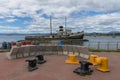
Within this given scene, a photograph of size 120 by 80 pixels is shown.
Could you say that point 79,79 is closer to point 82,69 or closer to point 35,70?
point 82,69

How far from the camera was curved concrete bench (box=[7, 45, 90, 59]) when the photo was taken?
12.7 meters

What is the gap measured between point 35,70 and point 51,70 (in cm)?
83

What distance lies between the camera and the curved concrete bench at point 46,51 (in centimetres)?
1267

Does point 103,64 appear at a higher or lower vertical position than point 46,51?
lower

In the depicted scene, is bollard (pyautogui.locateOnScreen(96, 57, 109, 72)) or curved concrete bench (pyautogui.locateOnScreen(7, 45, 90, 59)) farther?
curved concrete bench (pyautogui.locateOnScreen(7, 45, 90, 59))

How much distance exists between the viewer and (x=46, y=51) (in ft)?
49.1

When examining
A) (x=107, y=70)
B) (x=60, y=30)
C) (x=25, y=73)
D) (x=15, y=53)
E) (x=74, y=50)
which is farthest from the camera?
(x=60, y=30)

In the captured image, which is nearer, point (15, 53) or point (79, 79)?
point (79, 79)

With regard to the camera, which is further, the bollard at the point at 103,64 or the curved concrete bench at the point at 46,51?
the curved concrete bench at the point at 46,51

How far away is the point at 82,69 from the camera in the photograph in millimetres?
8477

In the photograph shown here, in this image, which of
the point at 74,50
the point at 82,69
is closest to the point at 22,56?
the point at 74,50

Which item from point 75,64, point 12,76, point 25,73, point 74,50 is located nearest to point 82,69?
point 75,64

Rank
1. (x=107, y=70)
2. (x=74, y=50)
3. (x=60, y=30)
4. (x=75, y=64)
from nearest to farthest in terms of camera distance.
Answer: (x=107, y=70), (x=75, y=64), (x=74, y=50), (x=60, y=30)

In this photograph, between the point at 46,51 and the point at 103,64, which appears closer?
the point at 103,64
